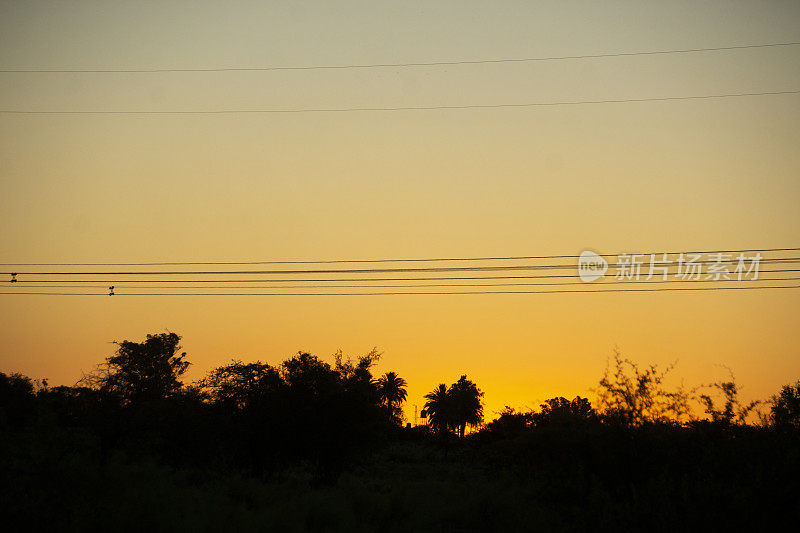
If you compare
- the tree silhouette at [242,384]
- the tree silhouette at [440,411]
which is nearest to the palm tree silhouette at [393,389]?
the tree silhouette at [440,411]

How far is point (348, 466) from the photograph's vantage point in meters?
36.9

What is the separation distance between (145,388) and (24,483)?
60.8ft

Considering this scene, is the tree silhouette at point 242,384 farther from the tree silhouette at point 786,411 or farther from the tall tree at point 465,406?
the tall tree at point 465,406

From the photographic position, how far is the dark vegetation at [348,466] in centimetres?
2159

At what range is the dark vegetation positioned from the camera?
21.6 metres

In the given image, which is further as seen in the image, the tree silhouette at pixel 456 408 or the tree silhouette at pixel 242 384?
the tree silhouette at pixel 456 408

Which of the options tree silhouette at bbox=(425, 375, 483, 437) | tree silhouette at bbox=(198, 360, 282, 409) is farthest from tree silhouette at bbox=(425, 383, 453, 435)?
tree silhouette at bbox=(198, 360, 282, 409)

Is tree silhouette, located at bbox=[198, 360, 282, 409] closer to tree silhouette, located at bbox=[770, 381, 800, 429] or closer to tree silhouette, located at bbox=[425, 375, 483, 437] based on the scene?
tree silhouette, located at bbox=[770, 381, 800, 429]

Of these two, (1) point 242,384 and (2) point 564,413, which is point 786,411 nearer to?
(2) point 564,413

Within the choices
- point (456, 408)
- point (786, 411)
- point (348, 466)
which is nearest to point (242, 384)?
point (348, 466)

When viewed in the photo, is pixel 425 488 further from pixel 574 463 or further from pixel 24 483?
pixel 24 483

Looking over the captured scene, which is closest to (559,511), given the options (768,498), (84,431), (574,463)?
(574,463)

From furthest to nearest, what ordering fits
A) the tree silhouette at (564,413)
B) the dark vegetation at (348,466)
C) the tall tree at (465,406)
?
the tall tree at (465,406), the tree silhouette at (564,413), the dark vegetation at (348,466)

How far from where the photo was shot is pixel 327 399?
3641 centimetres
